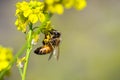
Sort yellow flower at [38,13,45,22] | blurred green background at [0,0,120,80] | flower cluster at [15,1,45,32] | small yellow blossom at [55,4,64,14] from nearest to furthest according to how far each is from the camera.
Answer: small yellow blossom at [55,4,64,14] → yellow flower at [38,13,45,22] → flower cluster at [15,1,45,32] → blurred green background at [0,0,120,80]

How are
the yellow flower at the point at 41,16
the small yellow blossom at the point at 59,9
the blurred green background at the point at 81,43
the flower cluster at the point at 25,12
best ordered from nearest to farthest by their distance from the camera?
1. the small yellow blossom at the point at 59,9
2. the yellow flower at the point at 41,16
3. the flower cluster at the point at 25,12
4. the blurred green background at the point at 81,43

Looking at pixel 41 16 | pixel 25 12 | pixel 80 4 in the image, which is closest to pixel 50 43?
pixel 25 12

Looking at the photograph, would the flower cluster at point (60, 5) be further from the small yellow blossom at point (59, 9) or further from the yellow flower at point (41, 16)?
the yellow flower at point (41, 16)

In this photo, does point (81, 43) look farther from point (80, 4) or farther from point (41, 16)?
point (80, 4)

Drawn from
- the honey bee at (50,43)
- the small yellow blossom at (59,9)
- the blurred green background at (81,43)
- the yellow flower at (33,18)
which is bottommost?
the blurred green background at (81,43)

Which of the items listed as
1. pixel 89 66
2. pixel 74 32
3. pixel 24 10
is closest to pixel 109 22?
pixel 74 32

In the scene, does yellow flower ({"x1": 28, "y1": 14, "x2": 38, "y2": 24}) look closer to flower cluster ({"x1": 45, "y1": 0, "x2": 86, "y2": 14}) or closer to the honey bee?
the honey bee

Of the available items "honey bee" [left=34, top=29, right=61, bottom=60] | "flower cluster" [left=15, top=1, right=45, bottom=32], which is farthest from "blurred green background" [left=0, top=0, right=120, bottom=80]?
"flower cluster" [left=15, top=1, right=45, bottom=32]

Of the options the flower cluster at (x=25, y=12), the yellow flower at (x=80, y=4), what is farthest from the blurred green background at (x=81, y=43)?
the yellow flower at (x=80, y=4)

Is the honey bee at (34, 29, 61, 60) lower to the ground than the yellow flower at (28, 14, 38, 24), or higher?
lower
